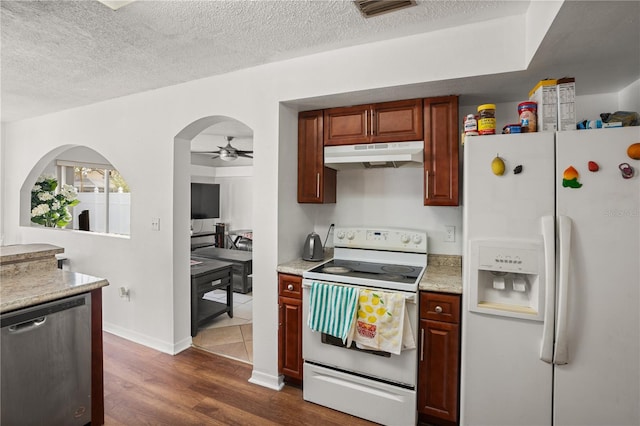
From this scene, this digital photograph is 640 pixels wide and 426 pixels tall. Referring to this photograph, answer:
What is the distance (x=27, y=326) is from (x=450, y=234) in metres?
2.66

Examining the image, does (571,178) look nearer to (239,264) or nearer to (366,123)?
(366,123)

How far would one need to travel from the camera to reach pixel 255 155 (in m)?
2.52

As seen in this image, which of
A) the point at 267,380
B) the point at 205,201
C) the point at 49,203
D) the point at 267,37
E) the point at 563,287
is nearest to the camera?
the point at 563,287

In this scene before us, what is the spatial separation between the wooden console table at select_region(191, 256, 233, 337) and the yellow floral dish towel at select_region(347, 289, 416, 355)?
1985 mm

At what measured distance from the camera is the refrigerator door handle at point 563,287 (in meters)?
1.52

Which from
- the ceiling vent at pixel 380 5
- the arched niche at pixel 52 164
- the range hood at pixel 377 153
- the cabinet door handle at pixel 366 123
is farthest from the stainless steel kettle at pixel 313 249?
the arched niche at pixel 52 164

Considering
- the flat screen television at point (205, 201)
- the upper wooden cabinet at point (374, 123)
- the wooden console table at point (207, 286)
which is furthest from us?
the flat screen television at point (205, 201)

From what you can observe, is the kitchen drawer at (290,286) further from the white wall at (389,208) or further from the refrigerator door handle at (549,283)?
the refrigerator door handle at (549,283)

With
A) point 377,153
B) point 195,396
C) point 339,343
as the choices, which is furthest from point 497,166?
point 195,396

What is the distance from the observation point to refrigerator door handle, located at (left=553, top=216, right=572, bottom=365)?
4.99 feet

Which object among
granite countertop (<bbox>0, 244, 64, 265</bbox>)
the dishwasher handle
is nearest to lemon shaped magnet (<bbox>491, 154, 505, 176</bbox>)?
the dishwasher handle

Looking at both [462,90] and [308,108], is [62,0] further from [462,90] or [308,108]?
[462,90]

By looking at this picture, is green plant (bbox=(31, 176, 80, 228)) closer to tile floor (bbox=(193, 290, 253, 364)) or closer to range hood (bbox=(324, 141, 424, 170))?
tile floor (bbox=(193, 290, 253, 364))

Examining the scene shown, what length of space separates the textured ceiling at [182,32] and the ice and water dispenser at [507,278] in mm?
1278
